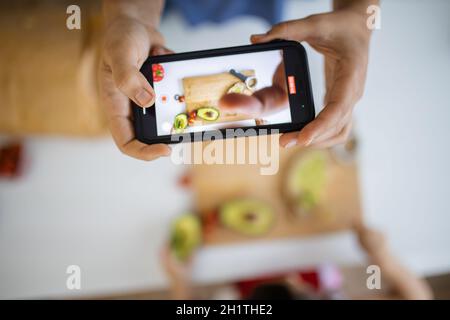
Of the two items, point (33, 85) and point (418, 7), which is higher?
point (418, 7)

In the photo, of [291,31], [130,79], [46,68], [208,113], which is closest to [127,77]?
[130,79]

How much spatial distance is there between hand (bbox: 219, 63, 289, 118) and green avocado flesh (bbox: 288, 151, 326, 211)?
0.38 metres

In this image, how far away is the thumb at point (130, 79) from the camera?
367mm

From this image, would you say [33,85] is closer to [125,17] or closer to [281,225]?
[125,17]

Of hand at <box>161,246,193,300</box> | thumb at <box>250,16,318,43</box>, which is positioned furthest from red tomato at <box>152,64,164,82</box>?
hand at <box>161,246,193,300</box>

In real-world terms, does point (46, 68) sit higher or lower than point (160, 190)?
higher

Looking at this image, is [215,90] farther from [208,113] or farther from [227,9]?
[227,9]

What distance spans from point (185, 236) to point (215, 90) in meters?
0.47

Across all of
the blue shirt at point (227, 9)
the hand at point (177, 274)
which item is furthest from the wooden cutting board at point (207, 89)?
the hand at point (177, 274)

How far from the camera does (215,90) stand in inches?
16.5

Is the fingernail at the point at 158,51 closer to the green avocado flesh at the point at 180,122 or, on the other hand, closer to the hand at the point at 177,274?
the green avocado flesh at the point at 180,122

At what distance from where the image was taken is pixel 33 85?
1.98ft
